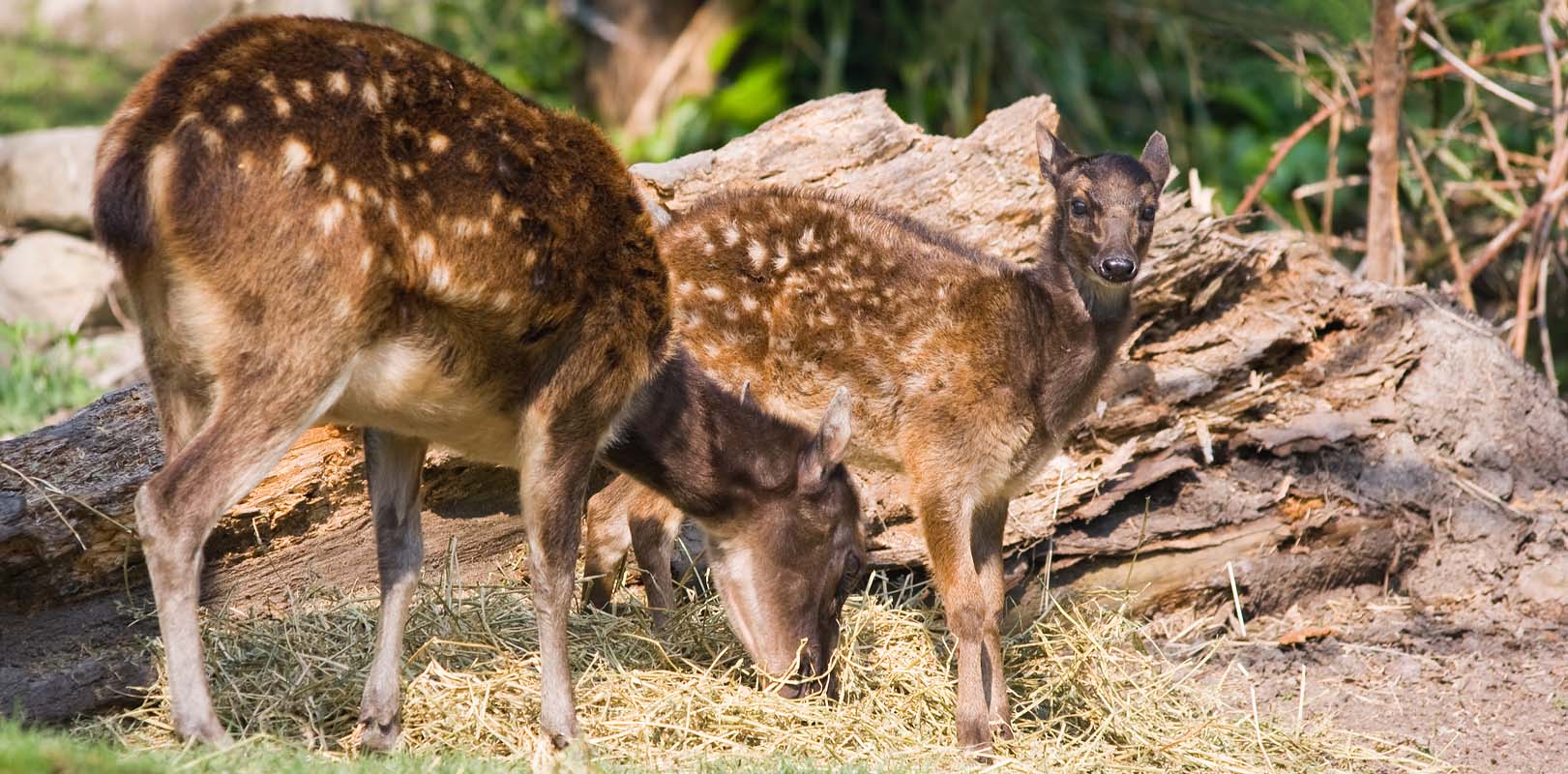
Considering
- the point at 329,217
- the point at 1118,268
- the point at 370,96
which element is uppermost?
the point at 370,96

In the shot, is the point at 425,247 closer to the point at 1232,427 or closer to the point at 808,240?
the point at 808,240

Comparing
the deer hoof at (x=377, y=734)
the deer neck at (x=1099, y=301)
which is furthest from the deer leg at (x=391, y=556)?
the deer neck at (x=1099, y=301)

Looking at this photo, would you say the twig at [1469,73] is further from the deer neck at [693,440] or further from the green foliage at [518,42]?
the green foliage at [518,42]

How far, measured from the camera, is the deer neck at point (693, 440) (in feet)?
20.1

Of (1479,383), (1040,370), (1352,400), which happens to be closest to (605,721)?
(1040,370)

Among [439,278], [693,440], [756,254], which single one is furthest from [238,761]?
[756,254]

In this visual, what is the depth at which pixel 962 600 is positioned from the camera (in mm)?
6410

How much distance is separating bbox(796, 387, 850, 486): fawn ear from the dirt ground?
209cm

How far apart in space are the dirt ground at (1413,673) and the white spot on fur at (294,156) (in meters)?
4.40

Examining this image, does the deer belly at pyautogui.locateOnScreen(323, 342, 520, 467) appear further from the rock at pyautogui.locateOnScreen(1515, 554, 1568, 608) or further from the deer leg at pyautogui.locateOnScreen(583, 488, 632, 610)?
the rock at pyautogui.locateOnScreen(1515, 554, 1568, 608)

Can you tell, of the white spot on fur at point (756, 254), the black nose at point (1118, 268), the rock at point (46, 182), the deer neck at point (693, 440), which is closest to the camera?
the deer neck at point (693, 440)

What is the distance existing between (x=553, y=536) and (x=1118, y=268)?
252 cm

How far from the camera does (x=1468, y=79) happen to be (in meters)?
10.2

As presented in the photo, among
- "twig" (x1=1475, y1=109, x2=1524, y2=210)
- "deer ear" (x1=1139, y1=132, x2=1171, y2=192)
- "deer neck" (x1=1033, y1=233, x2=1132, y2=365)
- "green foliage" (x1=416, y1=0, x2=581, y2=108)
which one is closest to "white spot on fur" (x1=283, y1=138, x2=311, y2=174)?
"deer neck" (x1=1033, y1=233, x2=1132, y2=365)
